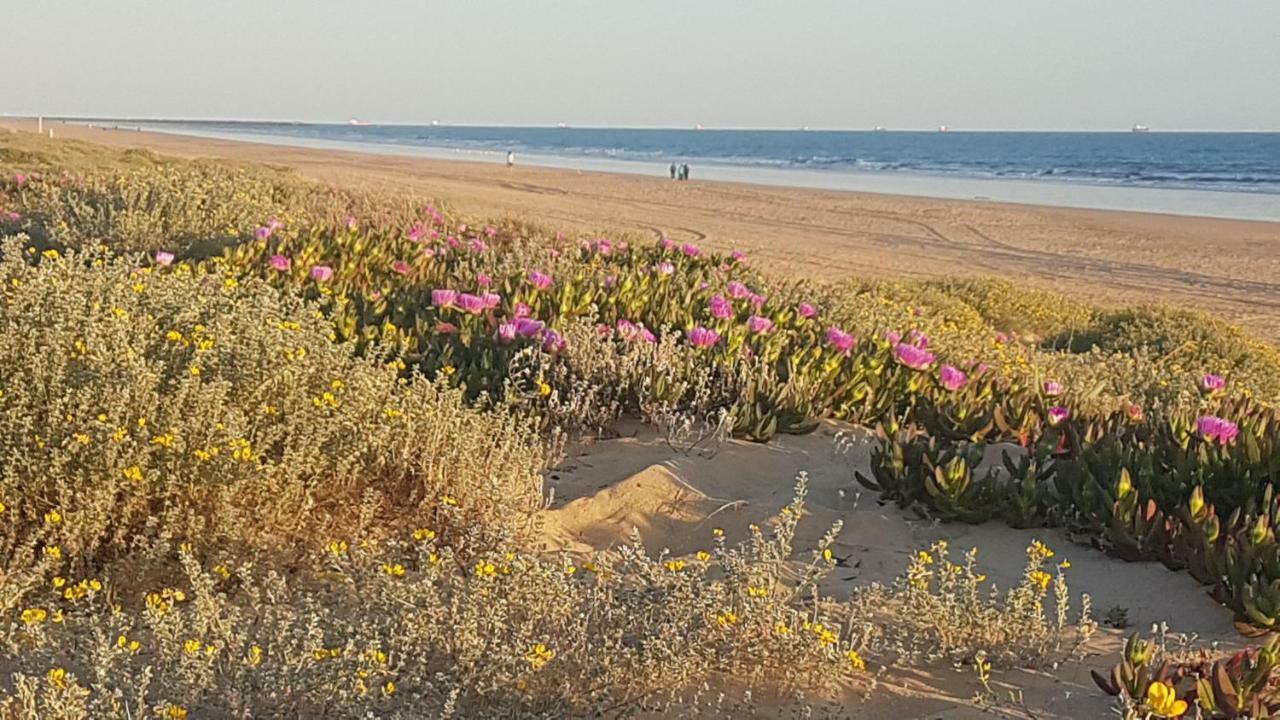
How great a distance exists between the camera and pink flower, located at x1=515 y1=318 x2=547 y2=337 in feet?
17.4

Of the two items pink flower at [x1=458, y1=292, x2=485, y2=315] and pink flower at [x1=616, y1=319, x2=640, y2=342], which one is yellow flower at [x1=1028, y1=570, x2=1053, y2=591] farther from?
pink flower at [x1=458, y1=292, x2=485, y2=315]

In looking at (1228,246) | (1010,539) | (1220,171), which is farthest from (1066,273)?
(1220,171)

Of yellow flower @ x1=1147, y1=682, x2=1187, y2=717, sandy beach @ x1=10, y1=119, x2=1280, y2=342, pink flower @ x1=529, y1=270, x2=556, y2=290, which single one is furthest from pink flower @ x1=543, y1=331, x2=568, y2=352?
sandy beach @ x1=10, y1=119, x2=1280, y2=342

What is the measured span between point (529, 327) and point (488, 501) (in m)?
1.77

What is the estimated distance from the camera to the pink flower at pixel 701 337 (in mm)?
5339

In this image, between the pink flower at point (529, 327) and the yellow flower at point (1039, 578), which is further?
the pink flower at point (529, 327)

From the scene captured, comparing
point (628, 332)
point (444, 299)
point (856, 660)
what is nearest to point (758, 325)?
point (628, 332)

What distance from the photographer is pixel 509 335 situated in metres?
5.29

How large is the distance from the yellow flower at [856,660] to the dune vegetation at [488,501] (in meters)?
0.02

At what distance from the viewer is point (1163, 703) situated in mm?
2332

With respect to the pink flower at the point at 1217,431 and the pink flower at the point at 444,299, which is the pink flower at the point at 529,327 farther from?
the pink flower at the point at 1217,431

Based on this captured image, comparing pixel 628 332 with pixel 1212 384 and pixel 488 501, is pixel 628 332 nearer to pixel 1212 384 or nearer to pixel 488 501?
pixel 488 501

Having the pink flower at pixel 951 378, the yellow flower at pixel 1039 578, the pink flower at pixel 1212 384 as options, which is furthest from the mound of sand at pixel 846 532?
the pink flower at pixel 1212 384

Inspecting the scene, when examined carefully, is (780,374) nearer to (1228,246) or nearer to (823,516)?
(823,516)
